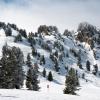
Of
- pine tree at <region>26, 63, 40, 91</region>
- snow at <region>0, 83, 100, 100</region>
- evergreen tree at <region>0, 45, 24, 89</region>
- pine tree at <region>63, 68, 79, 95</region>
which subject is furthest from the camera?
pine tree at <region>26, 63, 40, 91</region>

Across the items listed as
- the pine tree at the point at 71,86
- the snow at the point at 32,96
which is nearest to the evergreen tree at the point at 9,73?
the pine tree at the point at 71,86

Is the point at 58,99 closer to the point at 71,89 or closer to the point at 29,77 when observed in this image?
the point at 71,89

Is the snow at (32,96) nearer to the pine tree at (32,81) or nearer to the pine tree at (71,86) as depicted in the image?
the pine tree at (71,86)

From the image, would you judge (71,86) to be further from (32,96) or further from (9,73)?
(32,96)

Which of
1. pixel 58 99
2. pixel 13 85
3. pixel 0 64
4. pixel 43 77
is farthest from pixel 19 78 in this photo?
pixel 43 77

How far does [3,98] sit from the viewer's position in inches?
1055

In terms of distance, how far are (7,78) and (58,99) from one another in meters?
29.8

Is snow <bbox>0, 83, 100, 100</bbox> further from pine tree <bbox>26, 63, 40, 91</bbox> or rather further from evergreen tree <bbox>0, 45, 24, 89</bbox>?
pine tree <bbox>26, 63, 40, 91</bbox>

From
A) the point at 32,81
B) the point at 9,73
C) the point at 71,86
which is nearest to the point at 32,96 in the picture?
the point at 9,73

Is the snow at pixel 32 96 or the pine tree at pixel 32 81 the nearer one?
the snow at pixel 32 96

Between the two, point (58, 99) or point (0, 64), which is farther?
point (0, 64)

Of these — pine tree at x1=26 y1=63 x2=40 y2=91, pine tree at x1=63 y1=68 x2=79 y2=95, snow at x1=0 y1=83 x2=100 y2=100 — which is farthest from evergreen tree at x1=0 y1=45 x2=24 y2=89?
snow at x1=0 y1=83 x2=100 y2=100

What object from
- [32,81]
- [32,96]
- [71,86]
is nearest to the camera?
[32,96]

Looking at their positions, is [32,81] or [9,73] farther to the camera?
[32,81]
